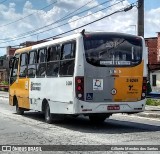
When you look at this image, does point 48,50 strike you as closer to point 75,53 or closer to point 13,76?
point 75,53

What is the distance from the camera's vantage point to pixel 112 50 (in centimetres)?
1454

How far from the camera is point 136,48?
14852 millimetres

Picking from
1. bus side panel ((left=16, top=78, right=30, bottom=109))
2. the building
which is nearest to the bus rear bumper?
bus side panel ((left=16, top=78, right=30, bottom=109))

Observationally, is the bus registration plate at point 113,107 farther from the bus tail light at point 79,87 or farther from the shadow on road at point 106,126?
the bus tail light at point 79,87

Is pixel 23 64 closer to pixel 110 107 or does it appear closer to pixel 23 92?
pixel 23 92

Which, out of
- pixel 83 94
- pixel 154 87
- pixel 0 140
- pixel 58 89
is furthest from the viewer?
pixel 154 87

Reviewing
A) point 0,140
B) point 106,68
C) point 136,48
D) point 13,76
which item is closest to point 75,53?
point 106,68

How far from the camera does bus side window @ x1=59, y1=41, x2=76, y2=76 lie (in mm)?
14328

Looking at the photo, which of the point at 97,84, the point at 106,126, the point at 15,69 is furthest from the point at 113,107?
the point at 15,69

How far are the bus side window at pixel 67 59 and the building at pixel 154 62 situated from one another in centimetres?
3561

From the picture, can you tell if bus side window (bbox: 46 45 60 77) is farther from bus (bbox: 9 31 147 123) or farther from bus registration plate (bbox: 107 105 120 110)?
bus registration plate (bbox: 107 105 120 110)

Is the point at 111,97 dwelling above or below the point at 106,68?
below

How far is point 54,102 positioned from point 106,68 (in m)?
2.43

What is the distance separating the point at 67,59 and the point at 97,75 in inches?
47.6
